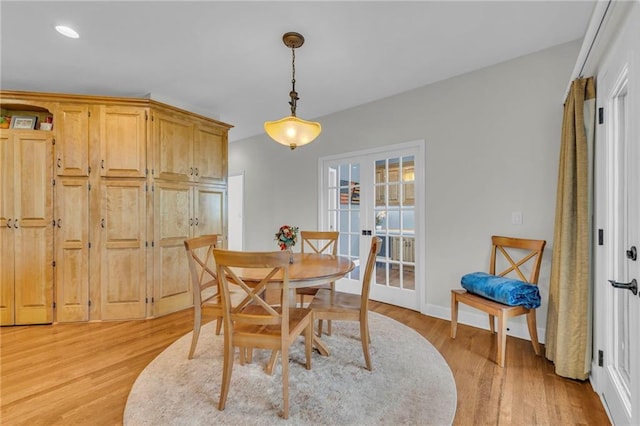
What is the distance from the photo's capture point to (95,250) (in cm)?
305

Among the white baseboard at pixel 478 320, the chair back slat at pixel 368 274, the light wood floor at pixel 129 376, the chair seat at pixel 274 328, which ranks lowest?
the light wood floor at pixel 129 376

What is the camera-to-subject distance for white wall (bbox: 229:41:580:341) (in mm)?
2492

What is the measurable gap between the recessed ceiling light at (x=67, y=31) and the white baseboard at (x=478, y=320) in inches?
165

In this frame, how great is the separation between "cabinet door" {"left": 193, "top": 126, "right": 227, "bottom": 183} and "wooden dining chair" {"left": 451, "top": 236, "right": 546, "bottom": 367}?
3.21 m

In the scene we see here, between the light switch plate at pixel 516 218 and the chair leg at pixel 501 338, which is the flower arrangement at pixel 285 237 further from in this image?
the light switch plate at pixel 516 218

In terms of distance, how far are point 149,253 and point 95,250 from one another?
0.54m

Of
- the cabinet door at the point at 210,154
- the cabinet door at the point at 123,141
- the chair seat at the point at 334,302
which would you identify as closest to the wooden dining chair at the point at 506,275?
the chair seat at the point at 334,302

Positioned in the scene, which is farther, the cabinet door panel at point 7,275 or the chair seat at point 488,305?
the cabinet door panel at point 7,275

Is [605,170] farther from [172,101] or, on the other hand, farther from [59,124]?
[59,124]

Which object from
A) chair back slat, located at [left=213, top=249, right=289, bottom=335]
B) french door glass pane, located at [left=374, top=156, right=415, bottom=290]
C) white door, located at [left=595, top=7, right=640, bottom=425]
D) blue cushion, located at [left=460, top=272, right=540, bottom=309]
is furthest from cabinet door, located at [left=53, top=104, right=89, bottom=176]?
white door, located at [left=595, top=7, right=640, bottom=425]

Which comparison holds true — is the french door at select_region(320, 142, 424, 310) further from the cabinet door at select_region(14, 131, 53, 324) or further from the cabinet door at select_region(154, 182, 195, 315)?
the cabinet door at select_region(14, 131, 53, 324)

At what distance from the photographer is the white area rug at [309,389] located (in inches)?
62.9

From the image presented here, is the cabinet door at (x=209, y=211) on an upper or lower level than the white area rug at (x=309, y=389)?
upper

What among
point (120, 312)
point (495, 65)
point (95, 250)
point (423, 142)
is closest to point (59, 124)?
point (95, 250)
